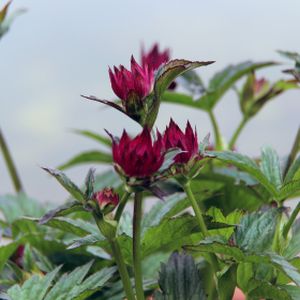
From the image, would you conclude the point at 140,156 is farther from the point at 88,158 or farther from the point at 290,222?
the point at 88,158

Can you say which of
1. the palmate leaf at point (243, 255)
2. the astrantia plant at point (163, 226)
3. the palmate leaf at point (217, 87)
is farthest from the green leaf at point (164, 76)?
the palmate leaf at point (217, 87)

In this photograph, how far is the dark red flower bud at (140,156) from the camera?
22.2 inches

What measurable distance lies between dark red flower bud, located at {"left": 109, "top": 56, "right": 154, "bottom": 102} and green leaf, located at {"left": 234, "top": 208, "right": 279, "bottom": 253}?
0.47ft

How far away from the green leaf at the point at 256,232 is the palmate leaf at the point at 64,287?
14 cm

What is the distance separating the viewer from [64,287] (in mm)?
696

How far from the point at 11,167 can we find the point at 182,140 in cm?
79

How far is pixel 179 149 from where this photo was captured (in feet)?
1.91

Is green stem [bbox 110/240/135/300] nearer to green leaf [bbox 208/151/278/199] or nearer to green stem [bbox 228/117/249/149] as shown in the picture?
green leaf [bbox 208/151/278/199]

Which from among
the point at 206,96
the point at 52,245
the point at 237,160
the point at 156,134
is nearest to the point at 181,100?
the point at 206,96

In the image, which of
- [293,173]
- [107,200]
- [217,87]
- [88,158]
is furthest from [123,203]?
[88,158]

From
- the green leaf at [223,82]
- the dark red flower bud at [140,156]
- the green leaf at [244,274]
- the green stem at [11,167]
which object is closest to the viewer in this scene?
the dark red flower bud at [140,156]

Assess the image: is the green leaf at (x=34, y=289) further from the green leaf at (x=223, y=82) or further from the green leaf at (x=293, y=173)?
the green leaf at (x=223, y=82)

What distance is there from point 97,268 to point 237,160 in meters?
0.27

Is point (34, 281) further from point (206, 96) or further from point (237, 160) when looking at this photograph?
point (206, 96)
